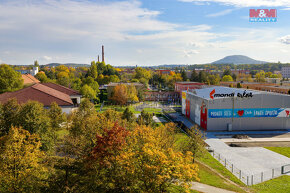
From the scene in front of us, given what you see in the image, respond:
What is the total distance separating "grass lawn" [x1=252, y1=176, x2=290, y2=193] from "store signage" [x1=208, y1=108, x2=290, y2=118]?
20801 millimetres

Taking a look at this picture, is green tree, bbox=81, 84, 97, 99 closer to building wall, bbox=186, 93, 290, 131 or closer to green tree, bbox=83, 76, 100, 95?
green tree, bbox=83, 76, 100, 95

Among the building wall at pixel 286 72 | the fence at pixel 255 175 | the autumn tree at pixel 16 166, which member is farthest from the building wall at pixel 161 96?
the building wall at pixel 286 72

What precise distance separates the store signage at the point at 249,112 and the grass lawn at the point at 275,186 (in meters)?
20.8

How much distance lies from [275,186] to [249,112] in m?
24.9

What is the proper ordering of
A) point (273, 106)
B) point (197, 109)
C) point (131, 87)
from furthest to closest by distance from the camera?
1. point (131, 87)
2. point (197, 109)
3. point (273, 106)

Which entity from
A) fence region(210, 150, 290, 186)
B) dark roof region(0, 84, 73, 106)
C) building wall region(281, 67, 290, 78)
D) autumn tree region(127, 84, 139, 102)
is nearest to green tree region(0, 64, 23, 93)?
dark roof region(0, 84, 73, 106)

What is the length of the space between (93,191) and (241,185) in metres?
14.2

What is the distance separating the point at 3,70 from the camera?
55.8 meters

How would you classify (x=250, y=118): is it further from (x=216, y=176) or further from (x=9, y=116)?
Result: (x=9, y=116)

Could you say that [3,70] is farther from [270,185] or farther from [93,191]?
[270,185]

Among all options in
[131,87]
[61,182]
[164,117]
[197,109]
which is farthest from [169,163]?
[131,87]

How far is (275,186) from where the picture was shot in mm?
21438

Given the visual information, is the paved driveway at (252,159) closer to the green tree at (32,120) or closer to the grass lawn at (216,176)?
the grass lawn at (216,176)

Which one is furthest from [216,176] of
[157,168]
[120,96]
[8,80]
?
[8,80]
